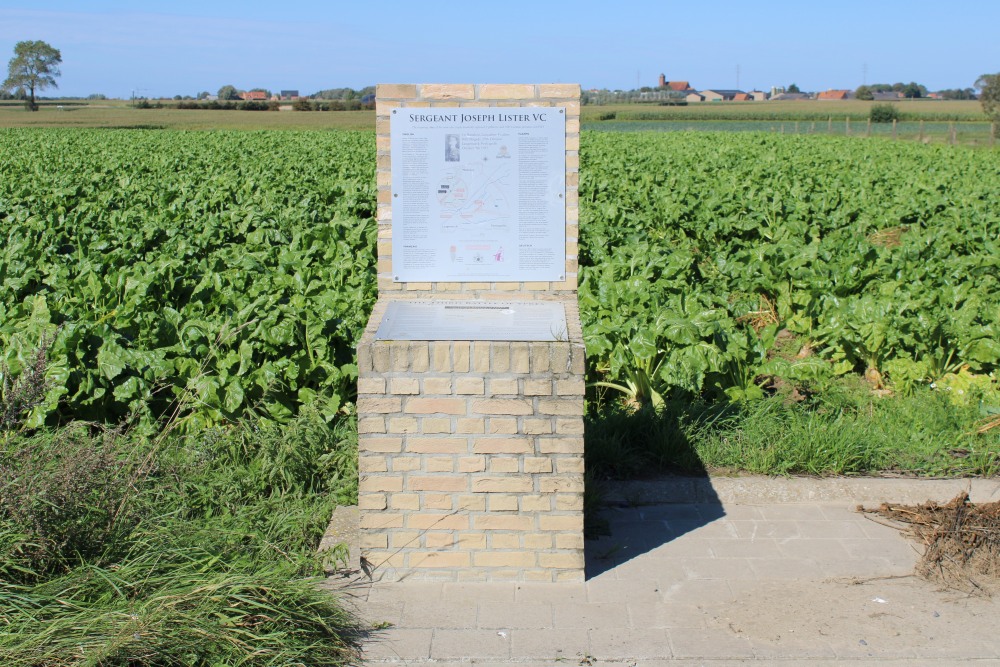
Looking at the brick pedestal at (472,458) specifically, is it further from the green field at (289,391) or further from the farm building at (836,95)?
the farm building at (836,95)

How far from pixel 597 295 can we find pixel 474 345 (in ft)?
13.8

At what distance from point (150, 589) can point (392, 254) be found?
1.92 metres

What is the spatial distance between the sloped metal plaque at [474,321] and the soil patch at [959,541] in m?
1.97

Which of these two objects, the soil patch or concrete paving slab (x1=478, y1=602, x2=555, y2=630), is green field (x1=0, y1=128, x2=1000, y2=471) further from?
concrete paving slab (x1=478, y1=602, x2=555, y2=630)

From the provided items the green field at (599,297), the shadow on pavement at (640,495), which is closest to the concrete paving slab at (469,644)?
the shadow on pavement at (640,495)

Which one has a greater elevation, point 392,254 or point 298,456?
point 392,254

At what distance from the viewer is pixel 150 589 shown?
3926mm

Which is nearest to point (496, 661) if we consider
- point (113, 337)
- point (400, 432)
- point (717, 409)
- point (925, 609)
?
point (400, 432)

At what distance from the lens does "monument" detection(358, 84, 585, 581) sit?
435 cm

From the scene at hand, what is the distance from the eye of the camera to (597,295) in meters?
8.38

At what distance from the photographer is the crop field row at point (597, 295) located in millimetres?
6480

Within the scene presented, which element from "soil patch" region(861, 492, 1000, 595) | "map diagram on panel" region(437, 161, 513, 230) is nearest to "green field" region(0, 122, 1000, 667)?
"soil patch" region(861, 492, 1000, 595)

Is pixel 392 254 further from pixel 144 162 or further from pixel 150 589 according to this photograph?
pixel 144 162

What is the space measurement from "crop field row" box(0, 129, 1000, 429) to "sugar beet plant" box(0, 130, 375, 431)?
20 mm
